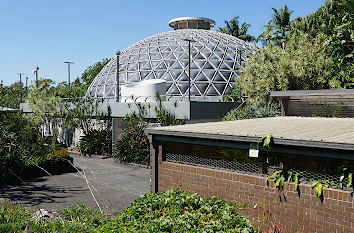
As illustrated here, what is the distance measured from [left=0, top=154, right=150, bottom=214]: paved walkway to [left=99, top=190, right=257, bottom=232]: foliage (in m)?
2.08

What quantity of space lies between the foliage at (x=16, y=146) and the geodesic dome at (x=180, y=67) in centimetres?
1421

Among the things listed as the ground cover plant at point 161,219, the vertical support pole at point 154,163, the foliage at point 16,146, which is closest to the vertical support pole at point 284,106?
the vertical support pole at point 154,163

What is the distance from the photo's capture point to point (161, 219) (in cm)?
713

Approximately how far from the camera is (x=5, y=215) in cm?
840

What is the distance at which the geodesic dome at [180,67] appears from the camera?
104 feet

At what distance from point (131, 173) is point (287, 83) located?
36.2 feet

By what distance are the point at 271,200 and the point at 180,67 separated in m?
26.6

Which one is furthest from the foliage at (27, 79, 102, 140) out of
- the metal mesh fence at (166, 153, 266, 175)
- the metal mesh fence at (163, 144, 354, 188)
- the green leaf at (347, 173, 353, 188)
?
the green leaf at (347, 173, 353, 188)

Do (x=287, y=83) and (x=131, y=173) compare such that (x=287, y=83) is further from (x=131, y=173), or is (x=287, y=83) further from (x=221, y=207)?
(x=221, y=207)

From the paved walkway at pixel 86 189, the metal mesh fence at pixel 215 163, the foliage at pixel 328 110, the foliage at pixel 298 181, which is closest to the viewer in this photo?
the foliage at pixel 298 181

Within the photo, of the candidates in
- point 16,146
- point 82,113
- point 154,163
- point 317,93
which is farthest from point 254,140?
point 82,113

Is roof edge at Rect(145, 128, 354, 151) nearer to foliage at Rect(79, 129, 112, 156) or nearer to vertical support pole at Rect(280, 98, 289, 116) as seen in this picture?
vertical support pole at Rect(280, 98, 289, 116)

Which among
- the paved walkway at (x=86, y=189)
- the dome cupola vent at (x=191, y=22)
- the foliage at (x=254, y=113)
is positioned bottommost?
the paved walkway at (x=86, y=189)

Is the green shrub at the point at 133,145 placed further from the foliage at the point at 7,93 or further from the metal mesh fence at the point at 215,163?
the metal mesh fence at the point at 215,163
